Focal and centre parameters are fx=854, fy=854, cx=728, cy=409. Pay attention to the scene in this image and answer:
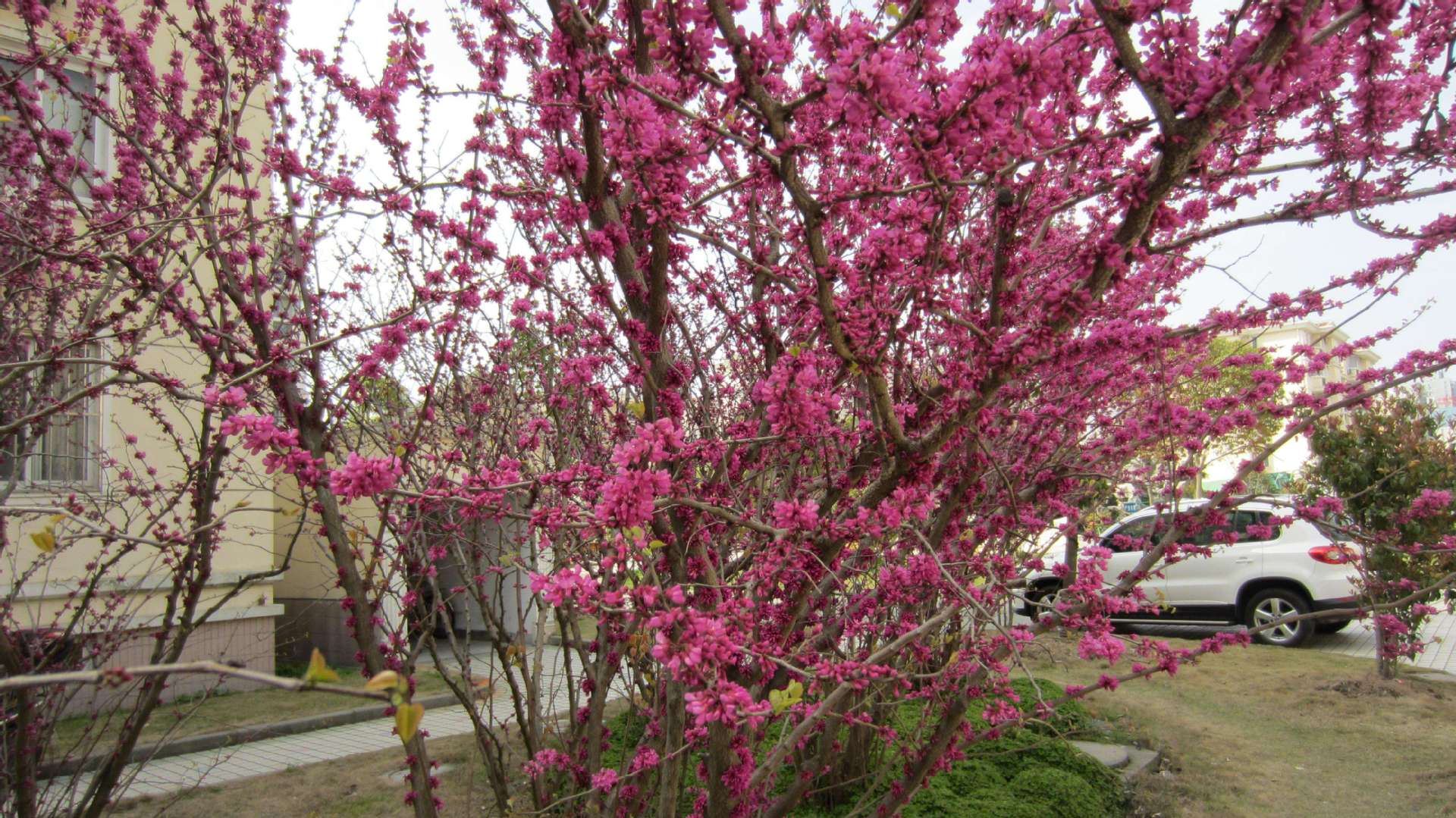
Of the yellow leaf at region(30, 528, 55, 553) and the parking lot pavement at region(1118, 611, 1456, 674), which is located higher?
the yellow leaf at region(30, 528, 55, 553)

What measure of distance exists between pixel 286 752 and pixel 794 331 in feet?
20.4

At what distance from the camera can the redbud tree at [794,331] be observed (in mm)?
1921

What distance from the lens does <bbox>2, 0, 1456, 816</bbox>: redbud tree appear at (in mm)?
1921

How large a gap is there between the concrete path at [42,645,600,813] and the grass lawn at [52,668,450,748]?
260 mm

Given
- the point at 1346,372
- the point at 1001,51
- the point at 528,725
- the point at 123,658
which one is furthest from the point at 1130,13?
the point at 123,658

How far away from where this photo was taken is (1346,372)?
4.90 meters

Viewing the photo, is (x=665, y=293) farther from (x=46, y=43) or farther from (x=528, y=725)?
(x=46, y=43)

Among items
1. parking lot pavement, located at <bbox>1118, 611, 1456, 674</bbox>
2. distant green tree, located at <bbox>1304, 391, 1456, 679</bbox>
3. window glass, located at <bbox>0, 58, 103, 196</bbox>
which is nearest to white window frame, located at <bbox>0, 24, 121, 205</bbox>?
window glass, located at <bbox>0, 58, 103, 196</bbox>

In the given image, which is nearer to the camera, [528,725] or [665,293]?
[665,293]

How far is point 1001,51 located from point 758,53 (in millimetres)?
535

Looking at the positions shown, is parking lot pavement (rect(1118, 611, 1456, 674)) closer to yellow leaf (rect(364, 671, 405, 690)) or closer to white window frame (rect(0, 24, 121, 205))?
yellow leaf (rect(364, 671, 405, 690))

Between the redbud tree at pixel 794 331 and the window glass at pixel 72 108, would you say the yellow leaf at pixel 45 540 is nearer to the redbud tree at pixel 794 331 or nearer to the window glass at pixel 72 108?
the redbud tree at pixel 794 331

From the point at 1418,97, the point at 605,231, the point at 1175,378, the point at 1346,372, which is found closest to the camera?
the point at 605,231

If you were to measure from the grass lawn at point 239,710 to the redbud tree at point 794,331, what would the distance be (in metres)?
4.12
